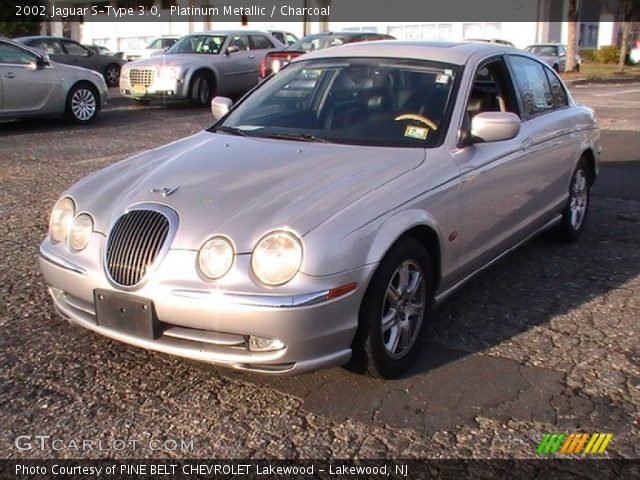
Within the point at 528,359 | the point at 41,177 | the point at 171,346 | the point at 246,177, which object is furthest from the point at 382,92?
the point at 41,177

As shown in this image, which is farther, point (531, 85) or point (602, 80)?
point (602, 80)

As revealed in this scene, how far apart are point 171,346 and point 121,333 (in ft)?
0.90

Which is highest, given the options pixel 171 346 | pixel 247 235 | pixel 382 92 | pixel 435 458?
pixel 382 92

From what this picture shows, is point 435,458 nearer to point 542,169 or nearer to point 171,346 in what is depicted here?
point 171,346

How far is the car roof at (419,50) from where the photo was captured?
464 centimetres

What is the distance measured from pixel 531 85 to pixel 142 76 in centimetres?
1158

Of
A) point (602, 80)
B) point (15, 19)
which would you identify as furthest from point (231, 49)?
point (15, 19)

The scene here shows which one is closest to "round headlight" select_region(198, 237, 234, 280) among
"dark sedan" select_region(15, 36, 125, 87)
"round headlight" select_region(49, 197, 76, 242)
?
"round headlight" select_region(49, 197, 76, 242)

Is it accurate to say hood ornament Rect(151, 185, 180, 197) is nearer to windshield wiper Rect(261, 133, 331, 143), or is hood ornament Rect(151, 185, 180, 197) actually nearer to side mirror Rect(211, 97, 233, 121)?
windshield wiper Rect(261, 133, 331, 143)

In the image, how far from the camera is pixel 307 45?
17.9m

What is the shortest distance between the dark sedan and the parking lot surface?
54.7ft

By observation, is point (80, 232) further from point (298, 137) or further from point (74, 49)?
point (74, 49)

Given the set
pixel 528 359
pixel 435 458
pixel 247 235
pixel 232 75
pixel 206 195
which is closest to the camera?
pixel 435 458

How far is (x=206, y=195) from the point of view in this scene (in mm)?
3541
